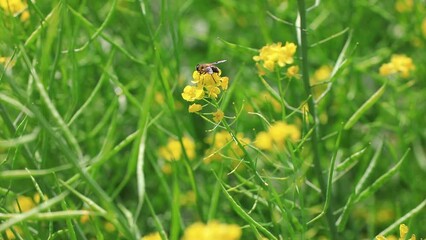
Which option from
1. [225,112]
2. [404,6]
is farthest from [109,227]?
[404,6]

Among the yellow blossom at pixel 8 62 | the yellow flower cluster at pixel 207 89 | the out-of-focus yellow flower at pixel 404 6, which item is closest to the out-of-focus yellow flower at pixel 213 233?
the yellow flower cluster at pixel 207 89

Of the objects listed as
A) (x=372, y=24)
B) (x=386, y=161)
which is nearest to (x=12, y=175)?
(x=386, y=161)

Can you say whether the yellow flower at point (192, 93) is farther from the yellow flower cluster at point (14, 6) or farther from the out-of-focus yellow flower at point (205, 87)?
the yellow flower cluster at point (14, 6)

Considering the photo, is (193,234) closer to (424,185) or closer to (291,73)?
(291,73)

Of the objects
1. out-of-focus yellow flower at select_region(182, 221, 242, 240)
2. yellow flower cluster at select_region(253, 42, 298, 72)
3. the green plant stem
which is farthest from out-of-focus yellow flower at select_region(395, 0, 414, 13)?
out-of-focus yellow flower at select_region(182, 221, 242, 240)

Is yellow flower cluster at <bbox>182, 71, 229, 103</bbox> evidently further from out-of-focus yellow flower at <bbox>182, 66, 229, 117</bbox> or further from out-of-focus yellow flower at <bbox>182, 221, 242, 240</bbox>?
out-of-focus yellow flower at <bbox>182, 221, 242, 240</bbox>

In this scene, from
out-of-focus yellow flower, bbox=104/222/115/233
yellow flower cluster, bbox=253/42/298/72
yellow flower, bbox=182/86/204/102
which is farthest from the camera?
out-of-focus yellow flower, bbox=104/222/115/233
